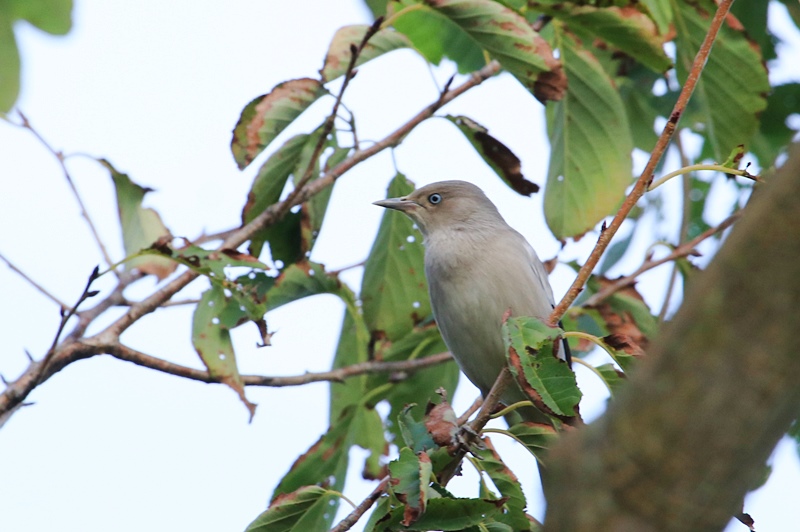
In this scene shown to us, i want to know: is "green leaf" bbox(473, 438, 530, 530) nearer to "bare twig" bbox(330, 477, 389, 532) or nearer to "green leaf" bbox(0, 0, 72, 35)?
"bare twig" bbox(330, 477, 389, 532)

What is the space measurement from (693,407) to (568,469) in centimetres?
19

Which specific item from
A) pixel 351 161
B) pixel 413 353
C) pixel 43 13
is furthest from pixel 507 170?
pixel 43 13

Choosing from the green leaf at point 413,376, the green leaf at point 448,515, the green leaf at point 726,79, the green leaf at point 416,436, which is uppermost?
the green leaf at point 726,79

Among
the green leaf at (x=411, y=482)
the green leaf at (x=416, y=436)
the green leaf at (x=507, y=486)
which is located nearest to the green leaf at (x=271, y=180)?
the green leaf at (x=416, y=436)

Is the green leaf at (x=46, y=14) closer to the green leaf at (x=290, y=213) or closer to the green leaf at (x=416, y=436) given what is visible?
the green leaf at (x=290, y=213)

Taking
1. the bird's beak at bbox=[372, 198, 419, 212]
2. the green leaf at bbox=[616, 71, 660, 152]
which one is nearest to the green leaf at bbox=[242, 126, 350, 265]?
the bird's beak at bbox=[372, 198, 419, 212]

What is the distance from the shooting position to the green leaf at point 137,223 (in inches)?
169

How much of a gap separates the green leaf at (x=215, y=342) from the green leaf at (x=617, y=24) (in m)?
2.08

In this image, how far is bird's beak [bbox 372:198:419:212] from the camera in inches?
209

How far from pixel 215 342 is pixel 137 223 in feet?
2.56

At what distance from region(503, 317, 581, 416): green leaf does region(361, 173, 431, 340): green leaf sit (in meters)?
2.13

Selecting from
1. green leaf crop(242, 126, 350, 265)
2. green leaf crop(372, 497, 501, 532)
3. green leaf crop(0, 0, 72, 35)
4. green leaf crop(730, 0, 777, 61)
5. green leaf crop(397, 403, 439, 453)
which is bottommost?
green leaf crop(372, 497, 501, 532)

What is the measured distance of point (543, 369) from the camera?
292cm

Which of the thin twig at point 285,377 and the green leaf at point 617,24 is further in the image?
the green leaf at point 617,24
